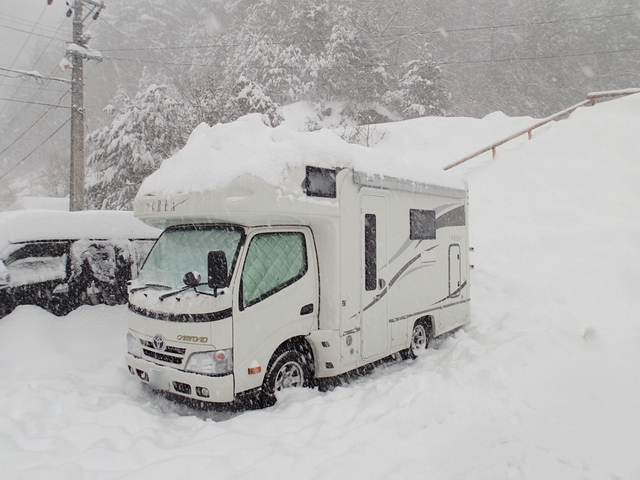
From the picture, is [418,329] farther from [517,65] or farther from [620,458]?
[517,65]

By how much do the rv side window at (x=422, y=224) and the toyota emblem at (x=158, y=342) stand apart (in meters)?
3.97

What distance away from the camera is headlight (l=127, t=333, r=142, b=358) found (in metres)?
5.16

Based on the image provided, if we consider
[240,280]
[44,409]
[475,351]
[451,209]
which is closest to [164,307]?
[240,280]

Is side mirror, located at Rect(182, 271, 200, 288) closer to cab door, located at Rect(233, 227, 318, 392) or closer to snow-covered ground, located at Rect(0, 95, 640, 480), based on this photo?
cab door, located at Rect(233, 227, 318, 392)

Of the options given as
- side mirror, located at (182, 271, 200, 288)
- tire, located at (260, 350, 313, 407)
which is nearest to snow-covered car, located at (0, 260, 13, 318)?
side mirror, located at (182, 271, 200, 288)

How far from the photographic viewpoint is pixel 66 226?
7.75 m

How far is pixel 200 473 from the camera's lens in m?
3.60

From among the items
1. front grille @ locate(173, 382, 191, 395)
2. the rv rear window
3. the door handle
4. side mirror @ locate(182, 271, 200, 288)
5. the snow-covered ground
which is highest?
the rv rear window

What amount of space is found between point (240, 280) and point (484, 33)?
175ft

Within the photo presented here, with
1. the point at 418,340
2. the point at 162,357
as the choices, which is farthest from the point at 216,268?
the point at 418,340

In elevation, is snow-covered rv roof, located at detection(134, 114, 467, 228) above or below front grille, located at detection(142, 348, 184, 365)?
above

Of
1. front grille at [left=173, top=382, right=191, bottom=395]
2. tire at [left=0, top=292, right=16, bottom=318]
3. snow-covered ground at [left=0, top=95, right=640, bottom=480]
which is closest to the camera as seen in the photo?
snow-covered ground at [left=0, top=95, right=640, bottom=480]

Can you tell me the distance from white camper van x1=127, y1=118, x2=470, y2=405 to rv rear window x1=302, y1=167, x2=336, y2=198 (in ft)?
0.04

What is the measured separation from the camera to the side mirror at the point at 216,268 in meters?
4.41
